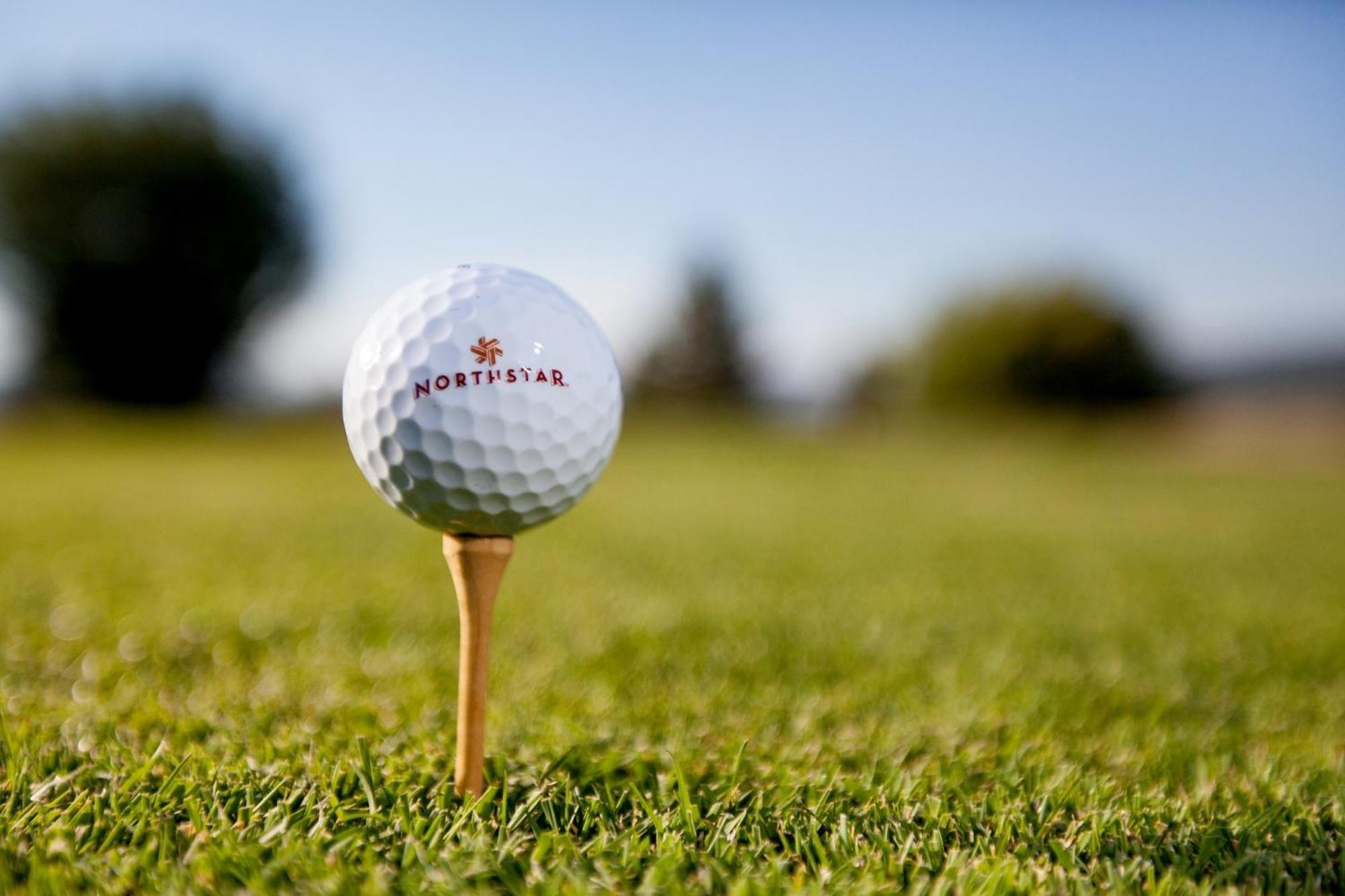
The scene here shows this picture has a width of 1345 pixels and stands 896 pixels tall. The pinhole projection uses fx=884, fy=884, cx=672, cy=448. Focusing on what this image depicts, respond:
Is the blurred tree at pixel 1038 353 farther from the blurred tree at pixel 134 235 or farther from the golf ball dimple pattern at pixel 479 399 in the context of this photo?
the golf ball dimple pattern at pixel 479 399

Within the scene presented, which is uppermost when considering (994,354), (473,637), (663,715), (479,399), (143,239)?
(143,239)

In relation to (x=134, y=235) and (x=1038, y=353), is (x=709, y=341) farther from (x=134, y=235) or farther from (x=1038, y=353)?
(x=134, y=235)

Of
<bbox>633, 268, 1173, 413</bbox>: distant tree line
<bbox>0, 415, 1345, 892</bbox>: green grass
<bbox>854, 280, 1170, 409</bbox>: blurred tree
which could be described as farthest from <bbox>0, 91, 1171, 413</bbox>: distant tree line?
<bbox>854, 280, 1170, 409</bbox>: blurred tree

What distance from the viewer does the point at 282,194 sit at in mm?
20266

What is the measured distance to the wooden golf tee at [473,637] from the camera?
145cm

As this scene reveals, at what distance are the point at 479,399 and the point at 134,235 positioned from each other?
21582 millimetres

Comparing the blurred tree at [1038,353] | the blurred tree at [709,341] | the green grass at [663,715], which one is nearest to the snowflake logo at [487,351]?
the green grass at [663,715]

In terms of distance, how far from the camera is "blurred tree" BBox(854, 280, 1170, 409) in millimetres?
28781

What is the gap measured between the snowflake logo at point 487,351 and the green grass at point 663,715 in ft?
2.34

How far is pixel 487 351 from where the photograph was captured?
4.76ft

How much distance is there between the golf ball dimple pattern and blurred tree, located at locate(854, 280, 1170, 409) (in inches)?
1192

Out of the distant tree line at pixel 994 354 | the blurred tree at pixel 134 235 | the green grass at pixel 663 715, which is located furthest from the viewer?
the distant tree line at pixel 994 354

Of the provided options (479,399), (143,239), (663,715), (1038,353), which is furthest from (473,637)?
(1038,353)

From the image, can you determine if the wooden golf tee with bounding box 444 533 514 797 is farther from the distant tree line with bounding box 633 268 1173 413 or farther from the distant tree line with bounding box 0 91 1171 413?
the distant tree line with bounding box 633 268 1173 413
